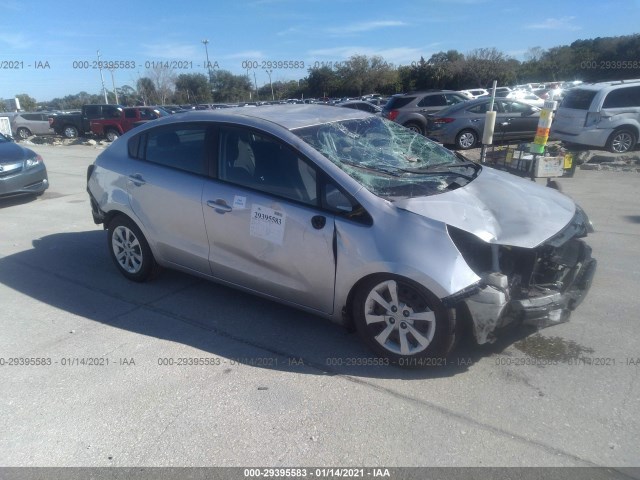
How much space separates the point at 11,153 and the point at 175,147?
5943 mm

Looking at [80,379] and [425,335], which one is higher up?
[425,335]

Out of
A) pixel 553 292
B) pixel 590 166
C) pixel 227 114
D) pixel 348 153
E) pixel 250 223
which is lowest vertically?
pixel 590 166

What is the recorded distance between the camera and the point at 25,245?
634cm

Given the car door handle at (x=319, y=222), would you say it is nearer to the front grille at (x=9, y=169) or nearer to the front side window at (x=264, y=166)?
the front side window at (x=264, y=166)

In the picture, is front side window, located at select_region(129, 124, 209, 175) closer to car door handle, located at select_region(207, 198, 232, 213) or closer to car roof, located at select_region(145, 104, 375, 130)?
car roof, located at select_region(145, 104, 375, 130)

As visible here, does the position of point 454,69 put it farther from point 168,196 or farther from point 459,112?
point 168,196

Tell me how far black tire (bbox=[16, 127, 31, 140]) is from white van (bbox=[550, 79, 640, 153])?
2690 cm

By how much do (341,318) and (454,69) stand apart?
49.2 metres

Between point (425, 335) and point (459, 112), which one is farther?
point (459, 112)

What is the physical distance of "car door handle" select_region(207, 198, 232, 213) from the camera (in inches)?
155

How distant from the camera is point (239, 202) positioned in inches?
152

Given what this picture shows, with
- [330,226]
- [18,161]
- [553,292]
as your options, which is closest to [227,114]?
[330,226]

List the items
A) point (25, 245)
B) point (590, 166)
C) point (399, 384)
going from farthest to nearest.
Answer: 1. point (590, 166)
2. point (25, 245)
3. point (399, 384)

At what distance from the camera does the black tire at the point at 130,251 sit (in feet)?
15.6
